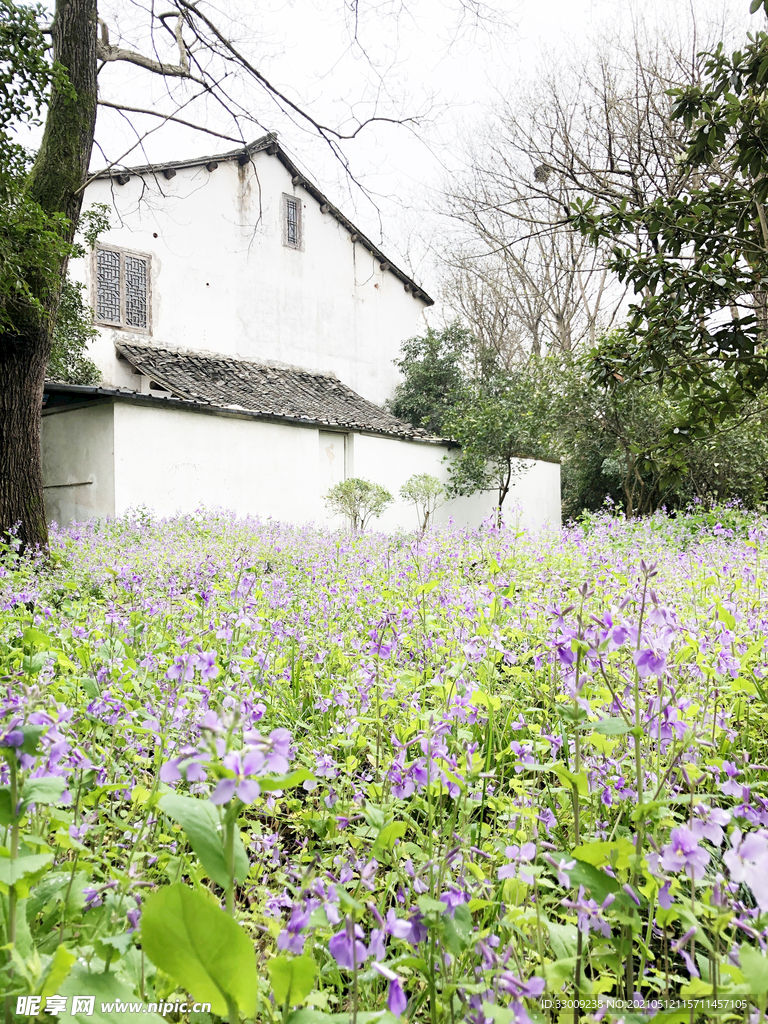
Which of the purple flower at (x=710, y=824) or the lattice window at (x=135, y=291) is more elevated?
the lattice window at (x=135, y=291)

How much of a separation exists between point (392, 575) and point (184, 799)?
4.35m

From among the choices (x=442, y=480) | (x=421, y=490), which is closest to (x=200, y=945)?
(x=421, y=490)

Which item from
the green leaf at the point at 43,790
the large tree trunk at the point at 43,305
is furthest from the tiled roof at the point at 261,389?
the green leaf at the point at 43,790

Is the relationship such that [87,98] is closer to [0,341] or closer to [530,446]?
[0,341]

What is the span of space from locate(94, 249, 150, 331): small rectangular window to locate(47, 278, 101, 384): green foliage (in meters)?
0.64

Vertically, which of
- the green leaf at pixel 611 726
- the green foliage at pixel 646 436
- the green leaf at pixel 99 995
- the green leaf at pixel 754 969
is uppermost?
the green foliage at pixel 646 436

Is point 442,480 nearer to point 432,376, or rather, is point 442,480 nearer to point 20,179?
point 432,376

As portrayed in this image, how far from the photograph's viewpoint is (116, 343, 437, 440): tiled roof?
1443 cm

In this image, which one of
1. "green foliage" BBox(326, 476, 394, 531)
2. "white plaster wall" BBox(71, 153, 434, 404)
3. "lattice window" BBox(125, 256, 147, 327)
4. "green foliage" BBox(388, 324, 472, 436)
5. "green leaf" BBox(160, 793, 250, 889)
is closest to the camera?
"green leaf" BBox(160, 793, 250, 889)

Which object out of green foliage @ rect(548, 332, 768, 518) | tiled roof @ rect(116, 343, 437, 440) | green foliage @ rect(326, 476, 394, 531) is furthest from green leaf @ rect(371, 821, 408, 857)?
green foliage @ rect(326, 476, 394, 531)

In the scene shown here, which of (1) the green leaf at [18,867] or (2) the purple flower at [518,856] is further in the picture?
(2) the purple flower at [518,856]

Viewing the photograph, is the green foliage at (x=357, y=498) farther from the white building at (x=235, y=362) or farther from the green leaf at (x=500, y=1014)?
the green leaf at (x=500, y=1014)

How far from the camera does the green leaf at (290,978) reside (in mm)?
808

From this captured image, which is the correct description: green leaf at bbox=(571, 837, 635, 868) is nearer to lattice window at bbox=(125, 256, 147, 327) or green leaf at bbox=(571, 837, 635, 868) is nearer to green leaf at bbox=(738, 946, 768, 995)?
green leaf at bbox=(738, 946, 768, 995)
